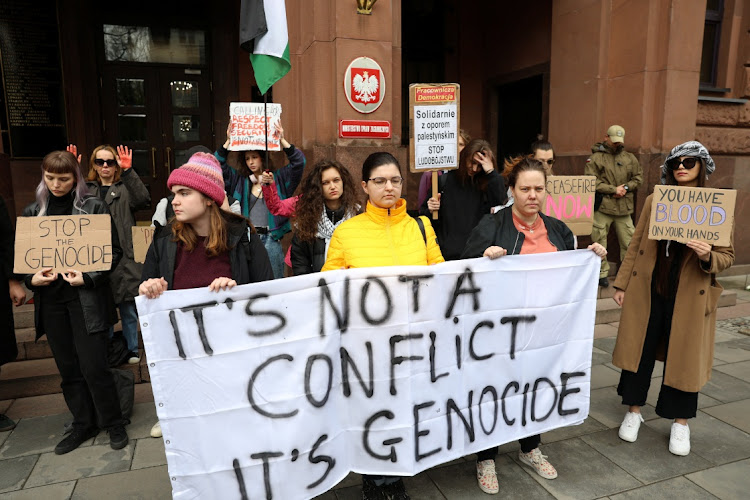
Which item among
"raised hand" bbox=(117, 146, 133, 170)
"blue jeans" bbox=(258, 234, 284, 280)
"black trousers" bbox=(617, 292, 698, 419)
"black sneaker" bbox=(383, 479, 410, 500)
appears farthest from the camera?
"raised hand" bbox=(117, 146, 133, 170)

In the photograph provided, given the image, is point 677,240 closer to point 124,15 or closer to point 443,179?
point 443,179

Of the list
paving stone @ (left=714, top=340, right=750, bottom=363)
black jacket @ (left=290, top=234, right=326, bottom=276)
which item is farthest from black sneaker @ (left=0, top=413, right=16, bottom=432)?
paving stone @ (left=714, top=340, right=750, bottom=363)

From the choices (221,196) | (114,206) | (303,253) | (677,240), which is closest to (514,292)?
(677,240)

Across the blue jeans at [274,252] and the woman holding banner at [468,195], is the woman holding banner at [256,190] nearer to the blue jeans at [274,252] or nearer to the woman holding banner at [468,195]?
the blue jeans at [274,252]

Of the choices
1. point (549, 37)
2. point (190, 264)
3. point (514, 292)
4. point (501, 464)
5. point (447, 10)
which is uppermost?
point (447, 10)

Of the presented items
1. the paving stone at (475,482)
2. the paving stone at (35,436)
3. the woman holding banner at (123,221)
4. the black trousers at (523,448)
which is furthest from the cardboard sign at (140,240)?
the black trousers at (523,448)

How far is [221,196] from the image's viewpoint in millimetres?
2613

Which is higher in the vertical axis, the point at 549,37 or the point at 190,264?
the point at 549,37

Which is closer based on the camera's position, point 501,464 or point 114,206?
point 501,464

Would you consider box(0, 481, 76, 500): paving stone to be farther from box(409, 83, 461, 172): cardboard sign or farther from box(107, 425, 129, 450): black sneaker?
box(409, 83, 461, 172): cardboard sign

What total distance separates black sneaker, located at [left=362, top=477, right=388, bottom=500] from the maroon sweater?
1351 mm

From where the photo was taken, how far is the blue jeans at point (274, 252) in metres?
4.18

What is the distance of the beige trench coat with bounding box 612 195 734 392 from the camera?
3115mm

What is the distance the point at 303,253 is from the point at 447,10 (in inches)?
310
